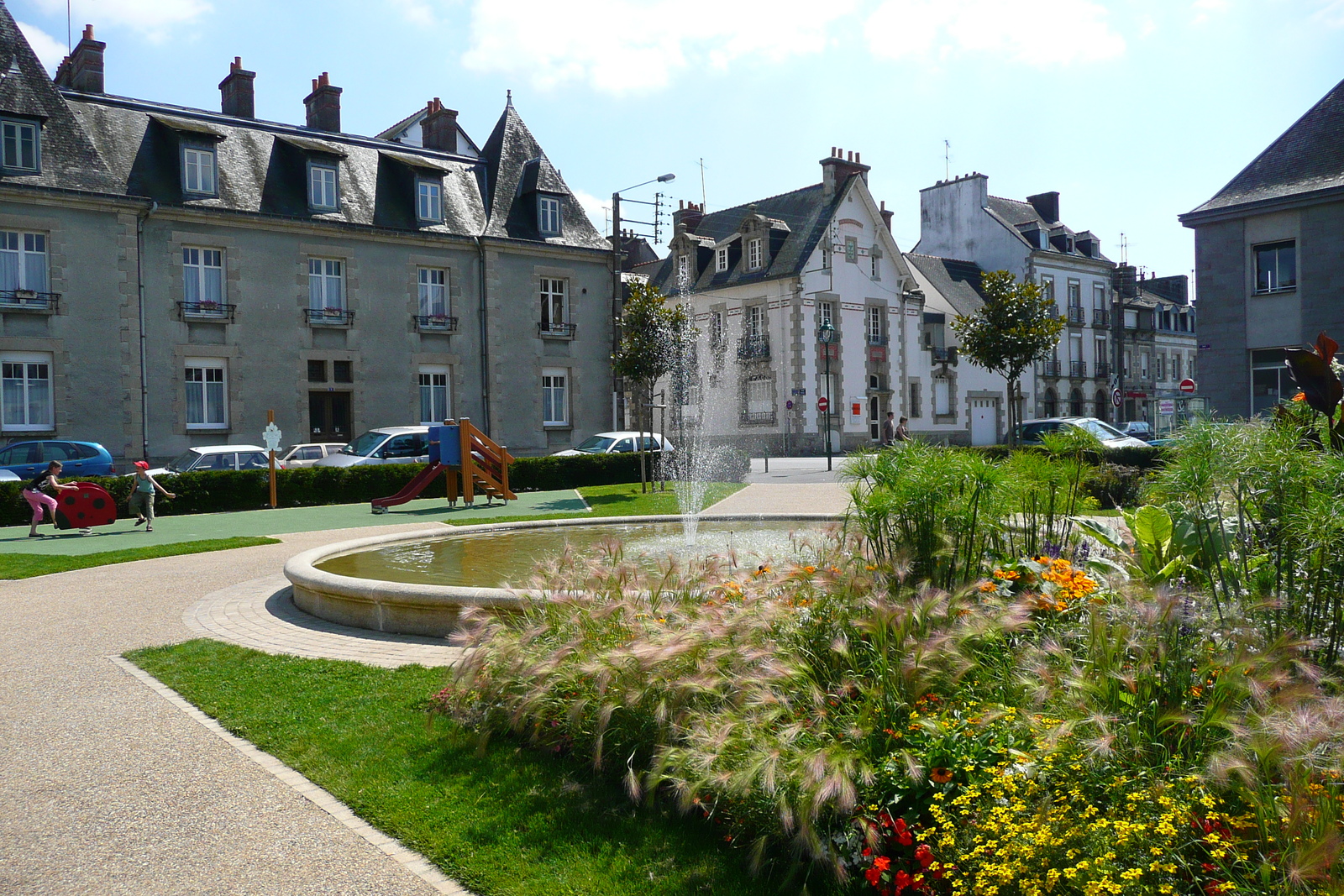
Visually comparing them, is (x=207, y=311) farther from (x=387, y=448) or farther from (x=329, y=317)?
Answer: (x=387, y=448)

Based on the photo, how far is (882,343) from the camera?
46500 millimetres

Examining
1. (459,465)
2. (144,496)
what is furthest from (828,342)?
(144,496)

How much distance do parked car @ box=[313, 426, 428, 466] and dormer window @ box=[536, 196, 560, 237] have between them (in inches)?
434

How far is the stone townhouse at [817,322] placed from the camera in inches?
1721

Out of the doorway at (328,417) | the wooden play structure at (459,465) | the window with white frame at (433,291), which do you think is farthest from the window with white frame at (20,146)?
the wooden play structure at (459,465)

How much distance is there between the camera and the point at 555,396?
33344 mm

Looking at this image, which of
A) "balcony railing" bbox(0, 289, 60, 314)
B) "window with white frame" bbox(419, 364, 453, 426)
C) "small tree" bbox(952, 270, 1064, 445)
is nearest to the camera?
"balcony railing" bbox(0, 289, 60, 314)

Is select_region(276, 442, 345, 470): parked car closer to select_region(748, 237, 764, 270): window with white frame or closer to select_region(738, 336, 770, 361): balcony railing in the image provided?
select_region(738, 336, 770, 361): balcony railing

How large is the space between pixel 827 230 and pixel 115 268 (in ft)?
93.7

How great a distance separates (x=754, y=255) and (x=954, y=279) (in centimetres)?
1339

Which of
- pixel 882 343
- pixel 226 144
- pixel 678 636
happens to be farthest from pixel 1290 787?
pixel 882 343

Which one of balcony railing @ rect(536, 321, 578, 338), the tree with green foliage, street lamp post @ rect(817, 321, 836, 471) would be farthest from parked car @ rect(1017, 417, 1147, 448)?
balcony railing @ rect(536, 321, 578, 338)

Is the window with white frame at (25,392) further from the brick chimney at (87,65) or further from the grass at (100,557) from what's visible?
the grass at (100,557)

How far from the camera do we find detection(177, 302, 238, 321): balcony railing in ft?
86.1
